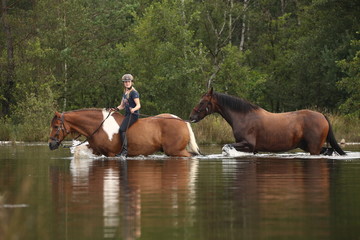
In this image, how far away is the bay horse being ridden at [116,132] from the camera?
2264 centimetres

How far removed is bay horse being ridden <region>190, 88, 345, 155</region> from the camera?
23.3 meters

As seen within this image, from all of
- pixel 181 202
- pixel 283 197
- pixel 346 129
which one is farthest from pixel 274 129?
pixel 346 129

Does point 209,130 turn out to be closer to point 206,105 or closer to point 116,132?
point 206,105

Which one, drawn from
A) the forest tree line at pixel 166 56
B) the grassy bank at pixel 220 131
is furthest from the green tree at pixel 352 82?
the grassy bank at pixel 220 131

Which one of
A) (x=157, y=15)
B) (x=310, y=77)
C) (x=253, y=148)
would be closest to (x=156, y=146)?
(x=253, y=148)

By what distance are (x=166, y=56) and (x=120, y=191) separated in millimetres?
39341

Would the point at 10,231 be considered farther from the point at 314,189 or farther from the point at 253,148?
the point at 253,148

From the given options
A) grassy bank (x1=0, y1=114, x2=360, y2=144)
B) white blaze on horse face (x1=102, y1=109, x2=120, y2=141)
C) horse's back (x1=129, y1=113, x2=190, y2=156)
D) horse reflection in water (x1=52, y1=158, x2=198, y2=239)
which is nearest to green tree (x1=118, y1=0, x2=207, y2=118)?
grassy bank (x1=0, y1=114, x2=360, y2=144)

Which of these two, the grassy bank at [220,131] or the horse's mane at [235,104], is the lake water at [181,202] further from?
the grassy bank at [220,131]

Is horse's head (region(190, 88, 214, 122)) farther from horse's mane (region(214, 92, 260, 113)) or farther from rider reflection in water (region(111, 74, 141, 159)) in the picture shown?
rider reflection in water (region(111, 74, 141, 159))

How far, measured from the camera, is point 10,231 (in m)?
8.12

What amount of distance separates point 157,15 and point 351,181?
124 ft

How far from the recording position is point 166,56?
51.7 meters

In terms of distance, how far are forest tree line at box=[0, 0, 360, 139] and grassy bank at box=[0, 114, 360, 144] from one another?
1.82 feet
